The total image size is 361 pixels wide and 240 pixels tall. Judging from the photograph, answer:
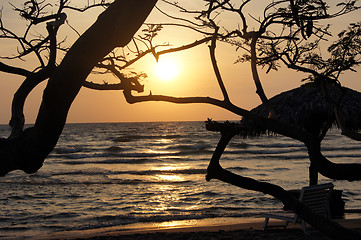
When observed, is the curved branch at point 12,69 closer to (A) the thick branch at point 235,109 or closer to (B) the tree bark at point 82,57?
(A) the thick branch at point 235,109

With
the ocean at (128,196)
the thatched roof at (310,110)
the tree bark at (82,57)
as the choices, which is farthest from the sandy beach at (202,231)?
the tree bark at (82,57)

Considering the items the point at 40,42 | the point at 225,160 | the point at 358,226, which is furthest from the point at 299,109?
the point at 225,160

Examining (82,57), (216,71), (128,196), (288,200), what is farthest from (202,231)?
(128,196)

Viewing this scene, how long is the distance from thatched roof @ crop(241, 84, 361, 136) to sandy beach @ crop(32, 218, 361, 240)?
217 centimetres

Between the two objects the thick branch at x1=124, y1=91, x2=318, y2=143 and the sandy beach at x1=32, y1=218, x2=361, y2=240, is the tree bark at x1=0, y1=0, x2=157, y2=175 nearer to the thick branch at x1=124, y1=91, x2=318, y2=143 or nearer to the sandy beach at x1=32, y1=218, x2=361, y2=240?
the thick branch at x1=124, y1=91, x2=318, y2=143

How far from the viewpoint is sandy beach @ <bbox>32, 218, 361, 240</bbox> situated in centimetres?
833

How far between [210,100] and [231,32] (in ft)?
6.05

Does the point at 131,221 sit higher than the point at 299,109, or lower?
lower

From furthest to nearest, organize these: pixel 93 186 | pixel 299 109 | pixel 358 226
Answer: pixel 93 186
pixel 299 109
pixel 358 226

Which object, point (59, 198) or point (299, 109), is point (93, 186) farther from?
point (299, 109)

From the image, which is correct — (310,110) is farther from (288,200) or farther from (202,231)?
(288,200)

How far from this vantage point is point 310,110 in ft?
33.9

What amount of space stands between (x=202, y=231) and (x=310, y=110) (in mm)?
3661

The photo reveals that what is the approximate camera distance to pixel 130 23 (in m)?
3.12
